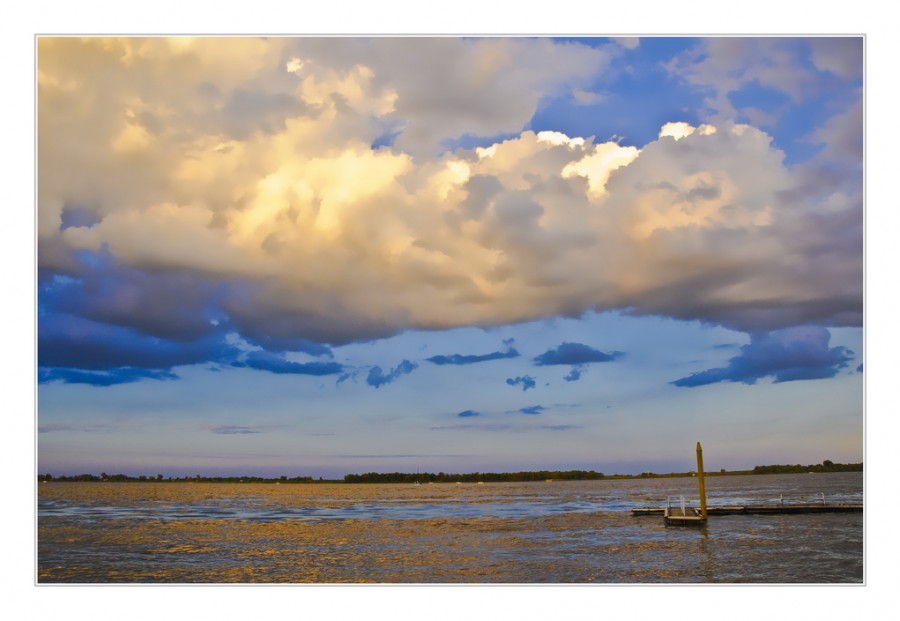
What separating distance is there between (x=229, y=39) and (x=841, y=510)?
125 feet

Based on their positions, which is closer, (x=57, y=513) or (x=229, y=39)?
(x=229, y=39)

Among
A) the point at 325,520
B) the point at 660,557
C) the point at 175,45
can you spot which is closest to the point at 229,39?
the point at 175,45

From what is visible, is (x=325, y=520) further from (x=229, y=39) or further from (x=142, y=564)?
(x=229, y=39)

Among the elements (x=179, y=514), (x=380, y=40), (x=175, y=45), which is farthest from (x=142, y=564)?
(x=179, y=514)

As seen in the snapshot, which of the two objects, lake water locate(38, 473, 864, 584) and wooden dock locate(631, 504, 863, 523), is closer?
lake water locate(38, 473, 864, 584)

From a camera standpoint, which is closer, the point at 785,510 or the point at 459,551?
the point at 459,551

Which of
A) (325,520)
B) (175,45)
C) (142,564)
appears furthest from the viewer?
(325,520)

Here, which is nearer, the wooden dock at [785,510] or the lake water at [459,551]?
the lake water at [459,551]

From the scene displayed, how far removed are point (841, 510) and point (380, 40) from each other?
116 ft

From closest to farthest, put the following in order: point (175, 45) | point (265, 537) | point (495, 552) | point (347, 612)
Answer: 1. point (347, 612)
2. point (175, 45)
3. point (495, 552)
4. point (265, 537)

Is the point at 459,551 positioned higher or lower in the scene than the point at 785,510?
higher

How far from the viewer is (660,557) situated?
2581cm
